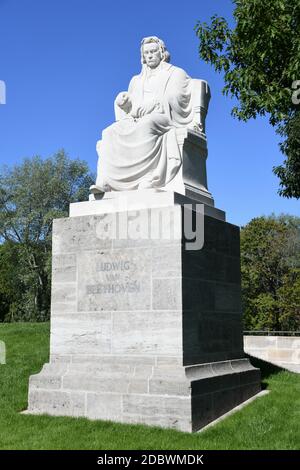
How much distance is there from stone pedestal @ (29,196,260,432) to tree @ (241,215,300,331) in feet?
90.6

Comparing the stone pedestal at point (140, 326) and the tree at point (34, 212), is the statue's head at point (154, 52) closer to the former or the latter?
the stone pedestal at point (140, 326)

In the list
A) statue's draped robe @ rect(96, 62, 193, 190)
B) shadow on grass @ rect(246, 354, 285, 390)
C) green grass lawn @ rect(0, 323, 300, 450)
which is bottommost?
green grass lawn @ rect(0, 323, 300, 450)

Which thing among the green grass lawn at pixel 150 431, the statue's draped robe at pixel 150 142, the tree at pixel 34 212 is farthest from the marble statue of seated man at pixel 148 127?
the tree at pixel 34 212

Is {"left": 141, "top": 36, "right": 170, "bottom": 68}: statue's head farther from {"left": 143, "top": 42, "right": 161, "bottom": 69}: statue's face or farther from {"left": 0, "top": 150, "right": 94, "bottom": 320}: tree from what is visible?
{"left": 0, "top": 150, "right": 94, "bottom": 320}: tree

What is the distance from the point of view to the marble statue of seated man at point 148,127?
8453 mm

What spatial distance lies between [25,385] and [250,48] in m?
7.62

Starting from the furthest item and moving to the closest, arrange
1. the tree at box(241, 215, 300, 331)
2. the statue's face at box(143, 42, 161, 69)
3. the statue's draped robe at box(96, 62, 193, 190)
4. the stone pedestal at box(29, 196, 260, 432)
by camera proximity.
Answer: the tree at box(241, 215, 300, 331) < the statue's face at box(143, 42, 161, 69) < the statue's draped robe at box(96, 62, 193, 190) < the stone pedestal at box(29, 196, 260, 432)

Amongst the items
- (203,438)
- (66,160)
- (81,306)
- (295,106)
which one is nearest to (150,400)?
(203,438)

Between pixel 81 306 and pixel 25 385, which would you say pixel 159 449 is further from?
pixel 25 385

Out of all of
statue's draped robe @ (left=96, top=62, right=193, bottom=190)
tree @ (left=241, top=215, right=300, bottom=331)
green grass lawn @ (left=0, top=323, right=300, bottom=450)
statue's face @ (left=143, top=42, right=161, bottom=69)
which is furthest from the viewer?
tree @ (left=241, top=215, right=300, bottom=331)

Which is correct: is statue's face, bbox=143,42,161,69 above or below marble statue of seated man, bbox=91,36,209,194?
above

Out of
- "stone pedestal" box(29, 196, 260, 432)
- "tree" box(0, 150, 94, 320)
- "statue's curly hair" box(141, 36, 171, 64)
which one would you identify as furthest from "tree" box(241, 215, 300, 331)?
"stone pedestal" box(29, 196, 260, 432)

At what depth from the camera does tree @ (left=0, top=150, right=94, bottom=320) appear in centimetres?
3581

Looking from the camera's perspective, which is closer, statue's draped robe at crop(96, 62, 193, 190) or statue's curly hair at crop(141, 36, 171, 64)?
statue's draped robe at crop(96, 62, 193, 190)
